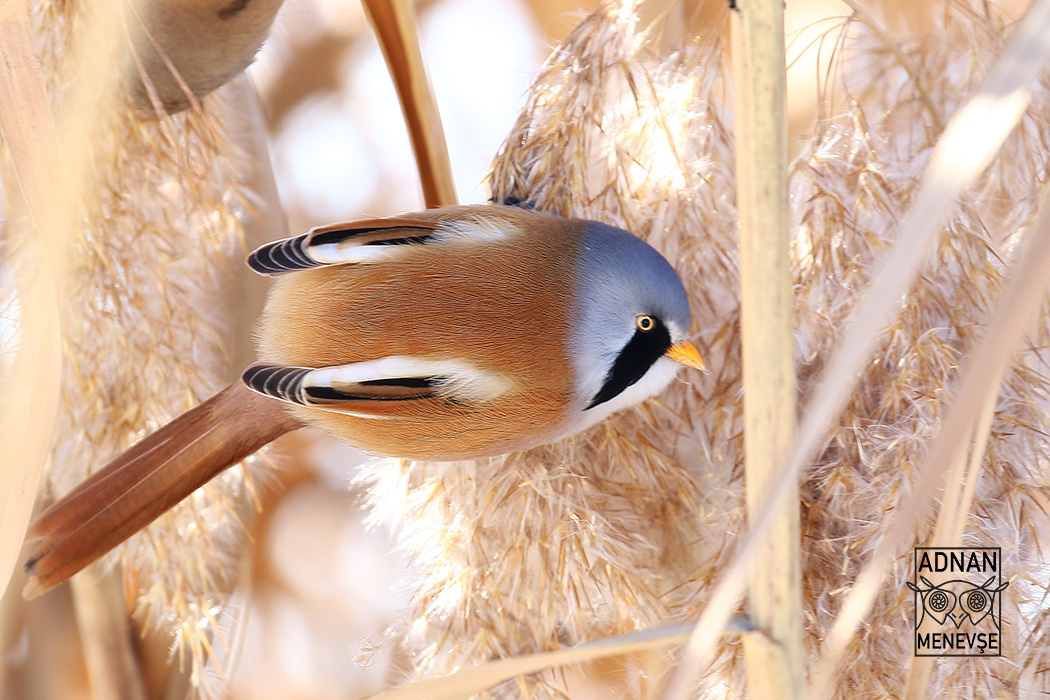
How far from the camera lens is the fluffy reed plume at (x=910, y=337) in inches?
26.3

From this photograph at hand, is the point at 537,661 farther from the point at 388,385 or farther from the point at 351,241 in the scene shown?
the point at 351,241

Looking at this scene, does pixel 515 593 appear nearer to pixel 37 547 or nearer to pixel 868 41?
pixel 37 547

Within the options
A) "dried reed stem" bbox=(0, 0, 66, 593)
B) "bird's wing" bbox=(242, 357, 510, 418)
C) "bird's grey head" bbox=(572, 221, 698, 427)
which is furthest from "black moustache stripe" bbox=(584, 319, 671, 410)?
"dried reed stem" bbox=(0, 0, 66, 593)

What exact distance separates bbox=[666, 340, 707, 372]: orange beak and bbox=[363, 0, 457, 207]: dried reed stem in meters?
0.30

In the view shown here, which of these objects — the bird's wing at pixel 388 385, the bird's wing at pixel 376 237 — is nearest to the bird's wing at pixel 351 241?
the bird's wing at pixel 376 237

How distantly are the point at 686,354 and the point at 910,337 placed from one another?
205 mm

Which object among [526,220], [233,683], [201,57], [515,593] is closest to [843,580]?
[515,593]

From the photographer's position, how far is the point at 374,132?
1.32 metres

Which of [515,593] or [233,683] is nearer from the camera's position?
[515,593]

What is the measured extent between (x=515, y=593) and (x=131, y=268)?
60cm

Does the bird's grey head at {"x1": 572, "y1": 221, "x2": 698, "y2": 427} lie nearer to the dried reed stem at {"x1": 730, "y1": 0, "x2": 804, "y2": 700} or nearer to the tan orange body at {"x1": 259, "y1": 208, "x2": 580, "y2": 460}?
the tan orange body at {"x1": 259, "y1": 208, "x2": 580, "y2": 460}

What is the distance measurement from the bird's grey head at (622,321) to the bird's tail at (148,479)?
0.36 metres

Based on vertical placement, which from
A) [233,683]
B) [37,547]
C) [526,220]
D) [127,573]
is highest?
[526,220]

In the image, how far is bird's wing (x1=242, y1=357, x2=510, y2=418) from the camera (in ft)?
2.57
